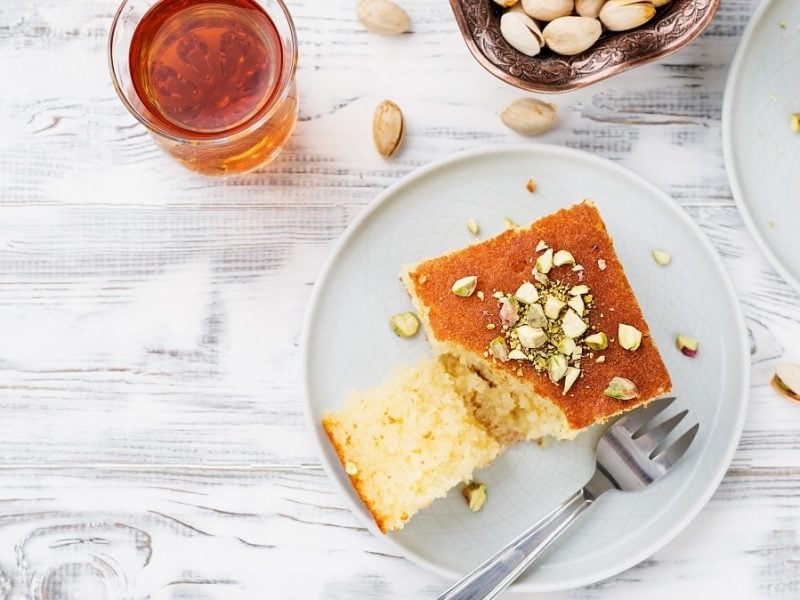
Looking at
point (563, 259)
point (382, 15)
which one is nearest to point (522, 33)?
point (382, 15)

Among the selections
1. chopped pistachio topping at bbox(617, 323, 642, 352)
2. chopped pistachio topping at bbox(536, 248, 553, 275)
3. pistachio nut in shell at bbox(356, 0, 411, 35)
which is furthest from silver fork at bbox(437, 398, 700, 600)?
pistachio nut in shell at bbox(356, 0, 411, 35)

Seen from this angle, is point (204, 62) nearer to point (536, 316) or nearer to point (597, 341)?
point (536, 316)

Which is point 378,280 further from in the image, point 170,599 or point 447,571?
point 170,599

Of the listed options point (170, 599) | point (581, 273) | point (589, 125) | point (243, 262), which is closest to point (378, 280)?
point (243, 262)

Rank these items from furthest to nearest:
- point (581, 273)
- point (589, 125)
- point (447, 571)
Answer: point (589, 125) → point (447, 571) → point (581, 273)

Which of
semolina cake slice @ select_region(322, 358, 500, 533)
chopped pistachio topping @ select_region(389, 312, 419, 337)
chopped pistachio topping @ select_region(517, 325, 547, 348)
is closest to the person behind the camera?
chopped pistachio topping @ select_region(517, 325, 547, 348)

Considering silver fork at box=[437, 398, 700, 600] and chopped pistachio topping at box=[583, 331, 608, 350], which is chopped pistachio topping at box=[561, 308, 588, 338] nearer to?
chopped pistachio topping at box=[583, 331, 608, 350]

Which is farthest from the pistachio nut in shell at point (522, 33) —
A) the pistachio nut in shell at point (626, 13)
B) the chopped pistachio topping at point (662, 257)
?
the chopped pistachio topping at point (662, 257)

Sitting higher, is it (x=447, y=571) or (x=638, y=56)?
(x=638, y=56)
